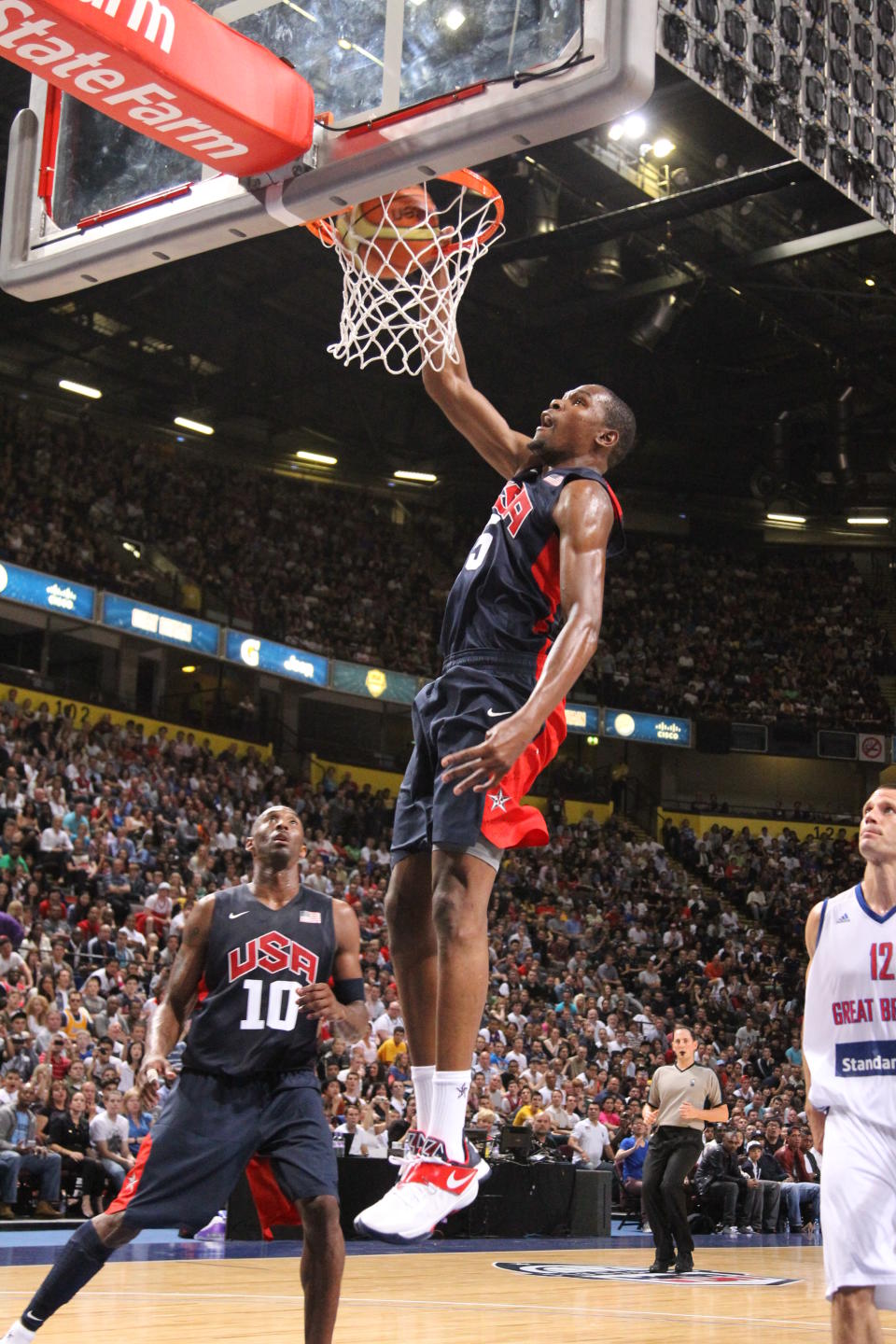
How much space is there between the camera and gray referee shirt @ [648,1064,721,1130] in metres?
11.1

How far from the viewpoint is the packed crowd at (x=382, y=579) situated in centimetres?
2519

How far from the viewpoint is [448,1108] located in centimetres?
354

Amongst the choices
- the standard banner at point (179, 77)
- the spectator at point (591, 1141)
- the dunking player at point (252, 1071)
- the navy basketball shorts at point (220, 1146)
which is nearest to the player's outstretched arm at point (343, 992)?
the dunking player at point (252, 1071)

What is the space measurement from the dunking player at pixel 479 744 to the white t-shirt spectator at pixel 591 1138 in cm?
1206

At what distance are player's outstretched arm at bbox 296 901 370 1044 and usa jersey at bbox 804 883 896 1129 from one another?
68.9 inches

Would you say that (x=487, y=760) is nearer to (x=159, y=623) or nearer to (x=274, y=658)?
(x=159, y=623)

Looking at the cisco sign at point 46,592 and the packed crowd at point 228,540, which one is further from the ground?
the packed crowd at point 228,540

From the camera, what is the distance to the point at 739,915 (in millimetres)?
27969

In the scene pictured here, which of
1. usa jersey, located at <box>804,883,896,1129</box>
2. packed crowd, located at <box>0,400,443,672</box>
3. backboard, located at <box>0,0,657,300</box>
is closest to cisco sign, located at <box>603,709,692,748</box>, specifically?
packed crowd, located at <box>0,400,443,672</box>

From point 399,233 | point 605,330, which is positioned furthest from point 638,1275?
point 605,330

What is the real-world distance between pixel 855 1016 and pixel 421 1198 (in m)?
2.00

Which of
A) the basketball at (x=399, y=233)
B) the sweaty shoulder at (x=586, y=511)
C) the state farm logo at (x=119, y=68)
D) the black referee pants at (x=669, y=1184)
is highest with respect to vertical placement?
the state farm logo at (x=119, y=68)

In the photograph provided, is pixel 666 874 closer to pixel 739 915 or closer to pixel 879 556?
pixel 739 915

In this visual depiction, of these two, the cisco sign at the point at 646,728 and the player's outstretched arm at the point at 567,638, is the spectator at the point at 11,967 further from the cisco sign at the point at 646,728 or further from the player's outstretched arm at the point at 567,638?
the cisco sign at the point at 646,728
